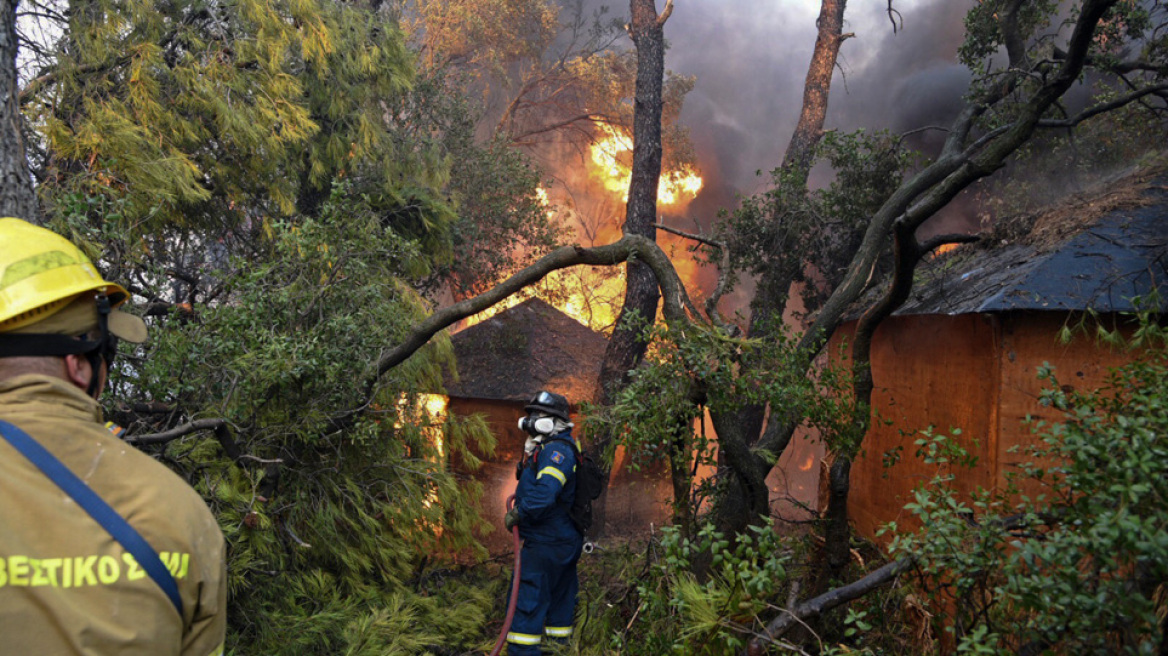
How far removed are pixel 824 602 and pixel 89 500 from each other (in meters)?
3.01

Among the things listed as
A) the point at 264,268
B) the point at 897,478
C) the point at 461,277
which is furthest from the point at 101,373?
the point at 461,277

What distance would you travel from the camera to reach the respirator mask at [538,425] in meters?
6.15

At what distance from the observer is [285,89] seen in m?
8.03

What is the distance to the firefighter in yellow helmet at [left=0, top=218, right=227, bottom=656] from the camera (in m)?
1.62

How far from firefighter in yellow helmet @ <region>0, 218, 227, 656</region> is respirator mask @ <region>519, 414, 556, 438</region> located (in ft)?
14.0

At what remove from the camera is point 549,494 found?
5.82 meters

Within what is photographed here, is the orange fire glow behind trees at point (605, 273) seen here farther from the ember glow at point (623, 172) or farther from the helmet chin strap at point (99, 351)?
the helmet chin strap at point (99, 351)

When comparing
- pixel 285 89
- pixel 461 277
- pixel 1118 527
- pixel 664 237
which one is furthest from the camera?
pixel 664 237

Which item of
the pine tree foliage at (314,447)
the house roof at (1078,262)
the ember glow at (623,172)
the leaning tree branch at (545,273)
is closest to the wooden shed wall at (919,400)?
the house roof at (1078,262)

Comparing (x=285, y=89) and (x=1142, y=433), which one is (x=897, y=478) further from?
(x=285, y=89)

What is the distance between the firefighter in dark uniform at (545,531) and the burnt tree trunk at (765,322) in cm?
128

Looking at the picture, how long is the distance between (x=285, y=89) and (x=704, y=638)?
723cm

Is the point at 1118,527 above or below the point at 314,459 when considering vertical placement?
above

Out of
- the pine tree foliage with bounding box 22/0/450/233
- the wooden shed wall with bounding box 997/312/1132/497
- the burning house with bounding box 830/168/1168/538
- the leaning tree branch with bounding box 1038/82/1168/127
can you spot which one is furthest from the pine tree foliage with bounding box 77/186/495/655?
the leaning tree branch with bounding box 1038/82/1168/127
